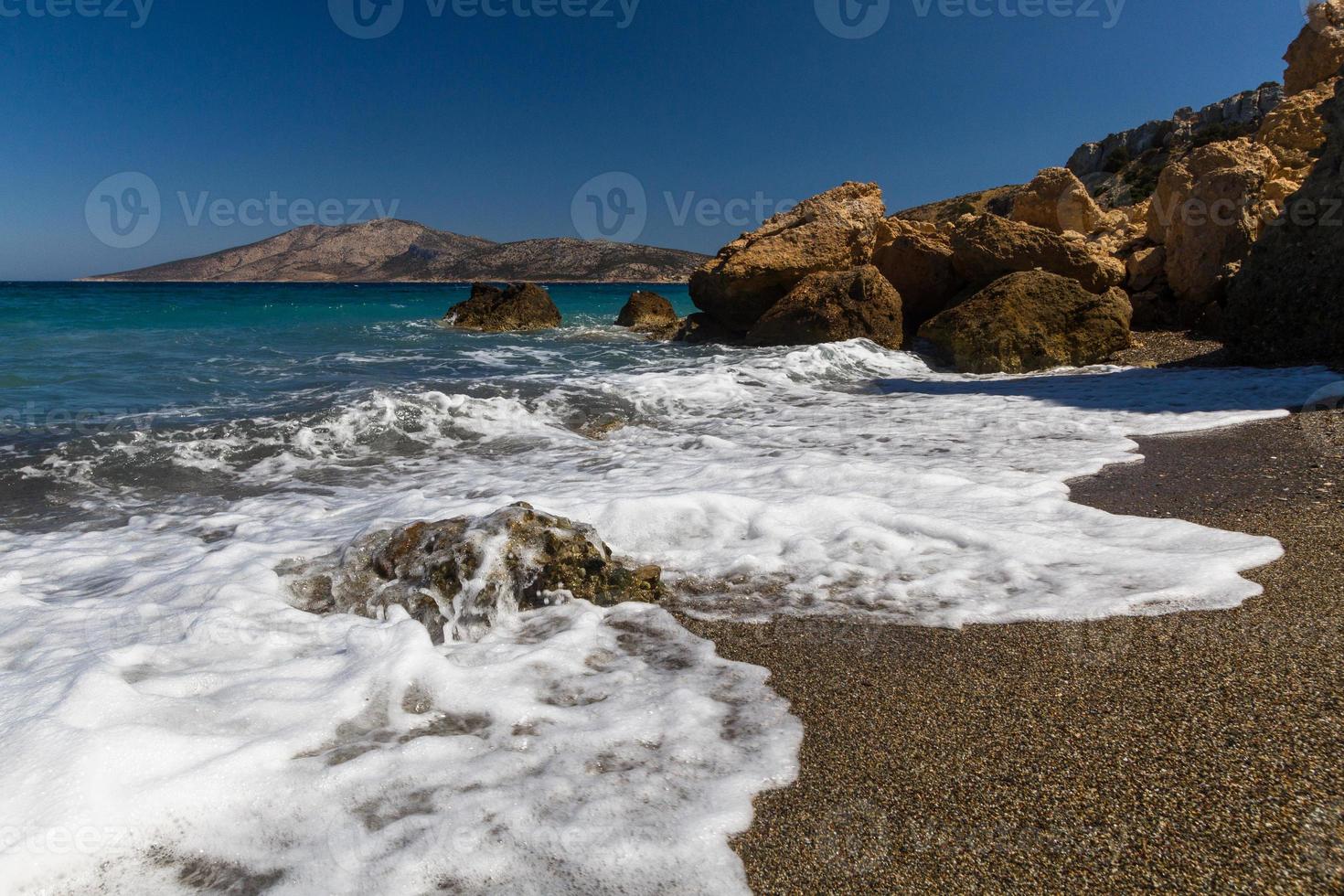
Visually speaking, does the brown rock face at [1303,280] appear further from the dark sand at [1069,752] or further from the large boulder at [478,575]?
the large boulder at [478,575]

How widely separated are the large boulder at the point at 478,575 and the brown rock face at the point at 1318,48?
25454 millimetres

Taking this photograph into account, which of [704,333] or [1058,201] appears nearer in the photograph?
[1058,201]

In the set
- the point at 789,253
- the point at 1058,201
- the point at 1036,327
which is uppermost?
the point at 1058,201

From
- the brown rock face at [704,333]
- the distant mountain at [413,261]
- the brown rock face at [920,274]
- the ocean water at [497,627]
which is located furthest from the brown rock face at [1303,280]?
the distant mountain at [413,261]

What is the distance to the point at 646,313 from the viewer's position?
20469 mm

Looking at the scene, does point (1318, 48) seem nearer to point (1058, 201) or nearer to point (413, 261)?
point (1058, 201)

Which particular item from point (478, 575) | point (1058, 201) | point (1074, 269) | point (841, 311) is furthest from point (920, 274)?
point (478, 575)

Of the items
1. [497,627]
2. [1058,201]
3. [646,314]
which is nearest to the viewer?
[497,627]

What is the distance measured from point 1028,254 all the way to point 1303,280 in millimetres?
4078

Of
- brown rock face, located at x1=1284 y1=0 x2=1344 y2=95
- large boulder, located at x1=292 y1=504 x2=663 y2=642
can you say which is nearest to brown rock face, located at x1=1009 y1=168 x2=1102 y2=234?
brown rock face, located at x1=1284 y1=0 x2=1344 y2=95

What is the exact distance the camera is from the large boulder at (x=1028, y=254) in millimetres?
10773

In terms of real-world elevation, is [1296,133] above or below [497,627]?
above

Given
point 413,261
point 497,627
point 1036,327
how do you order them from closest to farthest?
point 497,627 → point 1036,327 → point 413,261

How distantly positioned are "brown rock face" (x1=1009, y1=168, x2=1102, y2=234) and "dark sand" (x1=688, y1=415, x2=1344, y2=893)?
561 inches
